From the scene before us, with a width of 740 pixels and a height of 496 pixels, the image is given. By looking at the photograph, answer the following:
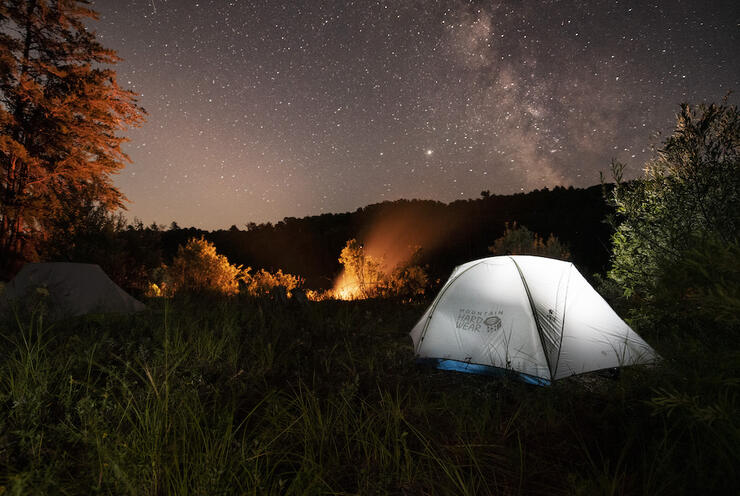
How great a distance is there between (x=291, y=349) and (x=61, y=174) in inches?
484

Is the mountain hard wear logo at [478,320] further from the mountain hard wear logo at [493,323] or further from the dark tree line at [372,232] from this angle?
the dark tree line at [372,232]

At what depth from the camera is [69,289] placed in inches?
299

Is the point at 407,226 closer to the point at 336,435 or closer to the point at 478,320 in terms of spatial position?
the point at 478,320

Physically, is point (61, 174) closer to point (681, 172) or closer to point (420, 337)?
point (420, 337)

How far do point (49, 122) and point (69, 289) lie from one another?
7.39 meters

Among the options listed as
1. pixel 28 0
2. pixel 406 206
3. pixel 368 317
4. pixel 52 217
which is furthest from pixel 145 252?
pixel 406 206

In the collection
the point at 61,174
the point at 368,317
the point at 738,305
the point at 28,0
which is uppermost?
→ the point at 28,0

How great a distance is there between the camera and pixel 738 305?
5.28 feet

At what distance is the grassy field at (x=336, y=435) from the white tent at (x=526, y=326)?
2.10ft

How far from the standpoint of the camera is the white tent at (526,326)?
4301 millimetres

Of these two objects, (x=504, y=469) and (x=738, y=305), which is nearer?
(x=738, y=305)

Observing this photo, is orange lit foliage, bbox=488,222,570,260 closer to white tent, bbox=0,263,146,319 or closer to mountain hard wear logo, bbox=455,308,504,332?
mountain hard wear logo, bbox=455,308,504,332


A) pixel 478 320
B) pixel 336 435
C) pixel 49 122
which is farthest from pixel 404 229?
pixel 336 435

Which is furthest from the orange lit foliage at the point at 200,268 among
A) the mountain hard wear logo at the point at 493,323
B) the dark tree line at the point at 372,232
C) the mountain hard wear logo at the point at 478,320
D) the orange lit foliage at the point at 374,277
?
the mountain hard wear logo at the point at 493,323
